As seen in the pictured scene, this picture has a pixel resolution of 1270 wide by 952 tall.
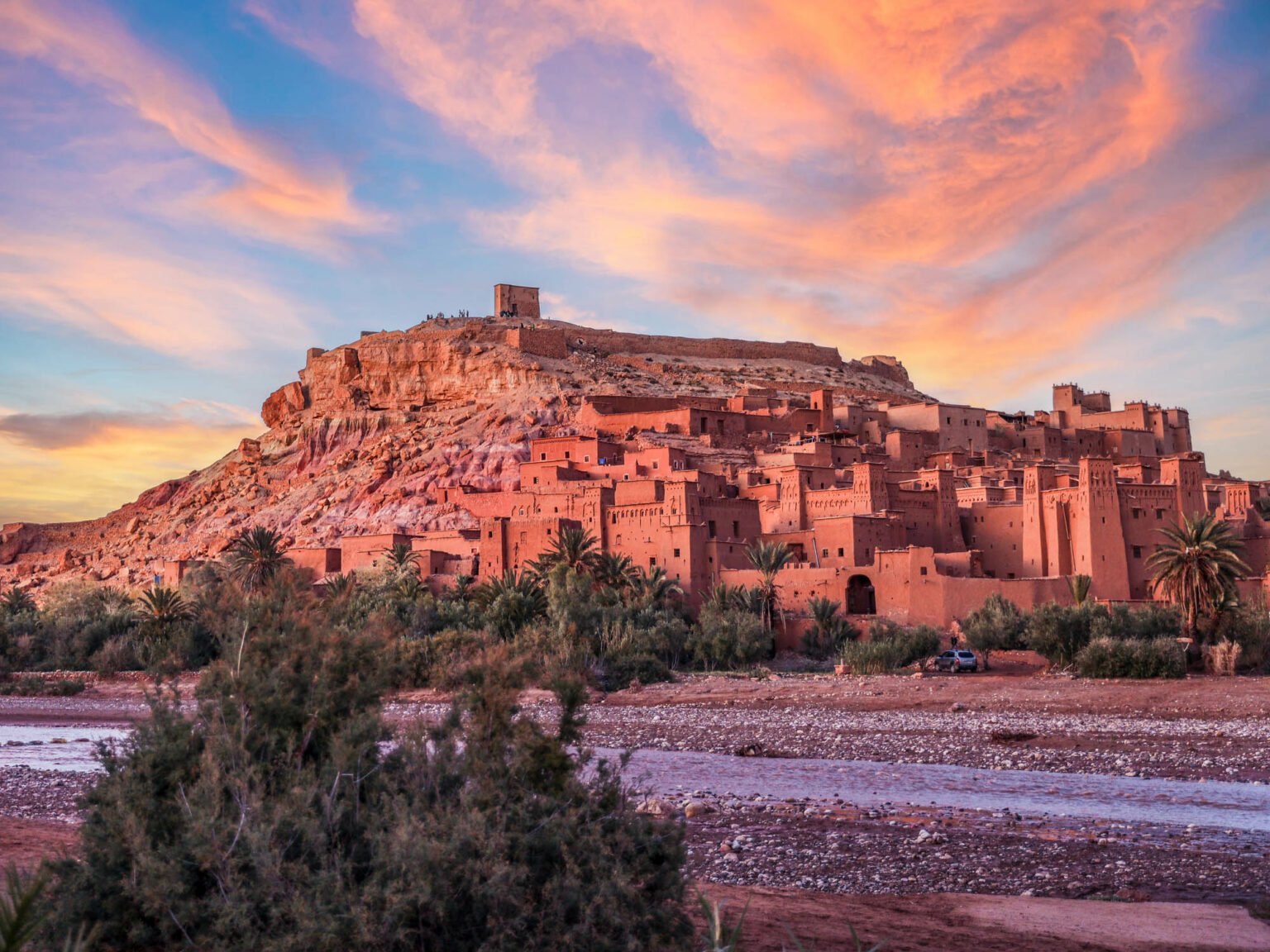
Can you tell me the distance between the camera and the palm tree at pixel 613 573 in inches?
1427

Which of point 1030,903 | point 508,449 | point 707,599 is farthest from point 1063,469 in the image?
point 1030,903

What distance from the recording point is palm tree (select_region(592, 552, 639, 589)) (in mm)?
36250

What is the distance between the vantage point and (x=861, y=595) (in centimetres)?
3628

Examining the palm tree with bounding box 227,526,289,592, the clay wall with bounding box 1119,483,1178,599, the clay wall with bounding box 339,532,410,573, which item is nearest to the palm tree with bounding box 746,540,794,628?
the clay wall with bounding box 1119,483,1178,599

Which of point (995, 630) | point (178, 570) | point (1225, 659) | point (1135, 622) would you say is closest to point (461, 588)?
point (178, 570)

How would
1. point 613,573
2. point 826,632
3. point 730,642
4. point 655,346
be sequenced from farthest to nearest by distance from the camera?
point 655,346 < point 613,573 < point 826,632 < point 730,642

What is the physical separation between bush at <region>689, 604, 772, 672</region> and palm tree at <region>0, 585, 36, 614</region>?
27.5 meters

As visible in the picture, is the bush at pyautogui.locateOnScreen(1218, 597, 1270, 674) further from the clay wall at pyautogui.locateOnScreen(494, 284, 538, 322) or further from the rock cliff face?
the clay wall at pyautogui.locateOnScreen(494, 284, 538, 322)

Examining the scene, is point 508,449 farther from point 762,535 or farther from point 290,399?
point 290,399

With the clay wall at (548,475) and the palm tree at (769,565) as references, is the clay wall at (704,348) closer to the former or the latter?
the clay wall at (548,475)

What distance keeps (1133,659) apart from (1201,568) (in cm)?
378

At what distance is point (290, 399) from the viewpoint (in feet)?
243

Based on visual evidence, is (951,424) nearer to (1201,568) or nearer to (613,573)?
(613,573)

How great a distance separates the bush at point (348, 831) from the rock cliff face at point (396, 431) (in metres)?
40.4
